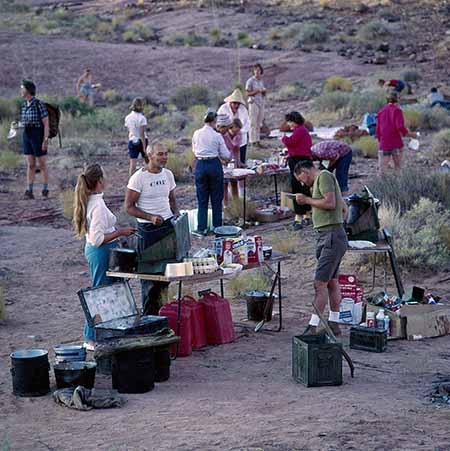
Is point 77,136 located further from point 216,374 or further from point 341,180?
point 216,374

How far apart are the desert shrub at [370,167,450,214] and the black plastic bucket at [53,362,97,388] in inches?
294

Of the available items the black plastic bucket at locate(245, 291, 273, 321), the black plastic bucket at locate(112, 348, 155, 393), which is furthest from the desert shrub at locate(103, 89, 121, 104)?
the black plastic bucket at locate(112, 348, 155, 393)

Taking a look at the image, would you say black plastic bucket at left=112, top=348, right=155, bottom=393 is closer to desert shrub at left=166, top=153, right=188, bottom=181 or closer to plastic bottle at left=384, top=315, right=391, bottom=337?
plastic bottle at left=384, top=315, right=391, bottom=337

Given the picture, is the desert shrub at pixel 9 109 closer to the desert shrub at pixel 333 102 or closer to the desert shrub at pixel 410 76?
the desert shrub at pixel 333 102

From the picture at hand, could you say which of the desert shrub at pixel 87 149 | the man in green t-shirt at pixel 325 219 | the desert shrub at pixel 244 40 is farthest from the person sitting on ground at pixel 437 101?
the man in green t-shirt at pixel 325 219

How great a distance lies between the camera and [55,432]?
744cm

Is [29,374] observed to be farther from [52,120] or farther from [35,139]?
[52,120]

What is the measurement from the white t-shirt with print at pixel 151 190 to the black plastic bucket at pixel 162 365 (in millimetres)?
1638

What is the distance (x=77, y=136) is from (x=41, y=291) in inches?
597

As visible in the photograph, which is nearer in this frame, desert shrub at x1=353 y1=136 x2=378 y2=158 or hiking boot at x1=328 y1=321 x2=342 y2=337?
hiking boot at x1=328 y1=321 x2=342 y2=337

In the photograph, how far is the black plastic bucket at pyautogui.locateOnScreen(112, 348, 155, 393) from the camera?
27.3 feet

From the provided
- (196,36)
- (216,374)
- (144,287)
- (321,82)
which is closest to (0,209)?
(144,287)

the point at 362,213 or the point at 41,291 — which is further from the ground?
the point at 362,213

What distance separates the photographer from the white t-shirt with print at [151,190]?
32.2ft
